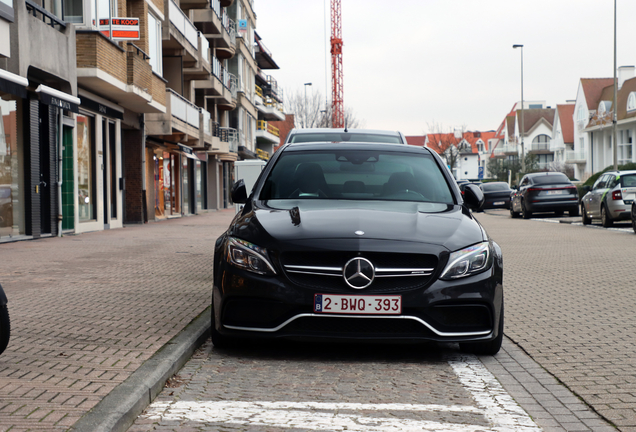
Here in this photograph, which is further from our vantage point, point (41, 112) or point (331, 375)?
point (41, 112)

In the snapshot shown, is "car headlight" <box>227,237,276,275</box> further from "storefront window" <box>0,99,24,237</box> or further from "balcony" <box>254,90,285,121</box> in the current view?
"balcony" <box>254,90,285,121</box>

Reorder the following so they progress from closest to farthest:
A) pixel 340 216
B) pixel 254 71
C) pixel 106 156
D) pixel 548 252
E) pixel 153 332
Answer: pixel 340 216 → pixel 153 332 → pixel 548 252 → pixel 106 156 → pixel 254 71

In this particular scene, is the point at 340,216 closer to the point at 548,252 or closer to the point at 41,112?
the point at 548,252

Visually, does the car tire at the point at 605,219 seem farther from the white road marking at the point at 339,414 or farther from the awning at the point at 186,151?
the white road marking at the point at 339,414

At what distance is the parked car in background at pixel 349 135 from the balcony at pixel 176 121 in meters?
19.0

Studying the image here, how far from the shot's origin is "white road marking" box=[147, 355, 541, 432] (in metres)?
3.89

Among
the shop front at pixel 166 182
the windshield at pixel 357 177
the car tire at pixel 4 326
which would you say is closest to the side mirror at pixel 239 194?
the windshield at pixel 357 177

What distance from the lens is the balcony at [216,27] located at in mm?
38594

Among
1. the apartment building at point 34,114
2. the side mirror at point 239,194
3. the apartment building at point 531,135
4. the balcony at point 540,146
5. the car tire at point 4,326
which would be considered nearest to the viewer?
the car tire at point 4,326

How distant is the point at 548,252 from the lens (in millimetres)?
14445

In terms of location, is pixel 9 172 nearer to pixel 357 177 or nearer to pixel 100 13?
pixel 100 13

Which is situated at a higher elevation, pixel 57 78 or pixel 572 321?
pixel 57 78

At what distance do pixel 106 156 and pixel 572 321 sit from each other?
59.9ft

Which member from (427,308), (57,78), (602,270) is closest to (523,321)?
(427,308)
